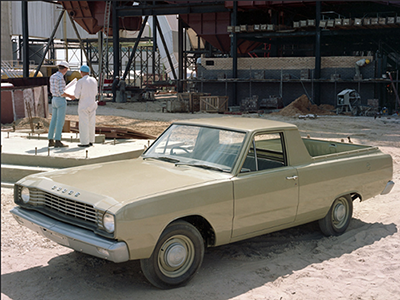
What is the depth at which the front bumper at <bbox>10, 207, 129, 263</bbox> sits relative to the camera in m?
4.18

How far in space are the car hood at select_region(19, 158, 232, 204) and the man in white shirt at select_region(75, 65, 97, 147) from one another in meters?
4.36

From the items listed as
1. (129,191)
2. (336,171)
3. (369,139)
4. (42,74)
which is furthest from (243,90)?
(129,191)

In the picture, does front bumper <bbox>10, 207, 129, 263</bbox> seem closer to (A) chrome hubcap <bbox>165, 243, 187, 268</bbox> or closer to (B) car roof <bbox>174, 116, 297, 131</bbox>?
(A) chrome hubcap <bbox>165, 243, 187, 268</bbox>

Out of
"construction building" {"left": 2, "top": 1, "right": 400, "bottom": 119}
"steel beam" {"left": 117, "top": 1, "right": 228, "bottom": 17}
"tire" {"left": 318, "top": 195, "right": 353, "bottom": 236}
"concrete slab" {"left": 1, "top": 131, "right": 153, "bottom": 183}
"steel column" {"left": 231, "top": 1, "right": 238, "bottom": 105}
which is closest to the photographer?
"tire" {"left": 318, "top": 195, "right": 353, "bottom": 236}

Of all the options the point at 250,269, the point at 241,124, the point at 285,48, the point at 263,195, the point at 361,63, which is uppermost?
the point at 285,48

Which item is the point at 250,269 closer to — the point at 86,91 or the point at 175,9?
the point at 86,91

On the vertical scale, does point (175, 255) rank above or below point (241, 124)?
below

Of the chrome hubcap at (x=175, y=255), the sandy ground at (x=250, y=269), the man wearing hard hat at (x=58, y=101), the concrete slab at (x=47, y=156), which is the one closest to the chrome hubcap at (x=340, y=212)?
the sandy ground at (x=250, y=269)

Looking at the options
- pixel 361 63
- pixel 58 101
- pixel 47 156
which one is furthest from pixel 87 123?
pixel 361 63

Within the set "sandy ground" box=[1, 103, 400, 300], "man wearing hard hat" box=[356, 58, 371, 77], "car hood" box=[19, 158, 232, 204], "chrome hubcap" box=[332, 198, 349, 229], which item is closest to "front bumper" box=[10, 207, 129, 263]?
"car hood" box=[19, 158, 232, 204]

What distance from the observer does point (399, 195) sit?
29.5 feet

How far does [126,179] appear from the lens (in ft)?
16.4

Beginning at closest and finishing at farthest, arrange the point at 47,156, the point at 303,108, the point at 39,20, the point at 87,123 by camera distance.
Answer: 1. the point at 47,156
2. the point at 87,123
3. the point at 303,108
4. the point at 39,20

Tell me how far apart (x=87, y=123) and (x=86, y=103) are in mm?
506
